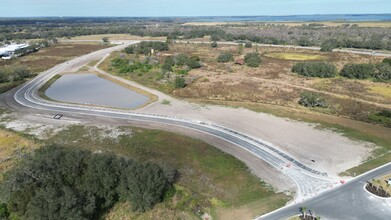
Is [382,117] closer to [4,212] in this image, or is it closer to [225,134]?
[225,134]

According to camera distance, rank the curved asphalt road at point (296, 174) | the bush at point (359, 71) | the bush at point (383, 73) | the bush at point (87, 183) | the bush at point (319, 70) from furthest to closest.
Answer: the bush at point (319, 70) < the bush at point (359, 71) < the bush at point (383, 73) < the curved asphalt road at point (296, 174) < the bush at point (87, 183)

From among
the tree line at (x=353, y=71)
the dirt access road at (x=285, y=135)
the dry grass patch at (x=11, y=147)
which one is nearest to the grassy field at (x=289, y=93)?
the dirt access road at (x=285, y=135)

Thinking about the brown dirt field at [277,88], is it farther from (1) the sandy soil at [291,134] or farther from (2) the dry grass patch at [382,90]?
(1) the sandy soil at [291,134]

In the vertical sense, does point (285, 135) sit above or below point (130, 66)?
below

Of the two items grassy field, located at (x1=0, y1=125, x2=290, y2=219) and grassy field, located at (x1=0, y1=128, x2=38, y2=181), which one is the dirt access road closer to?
grassy field, located at (x1=0, y1=125, x2=290, y2=219)

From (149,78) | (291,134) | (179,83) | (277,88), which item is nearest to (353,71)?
(277,88)

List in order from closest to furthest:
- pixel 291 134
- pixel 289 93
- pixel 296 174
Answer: pixel 296 174
pixel 291 134
pixel 289 93
